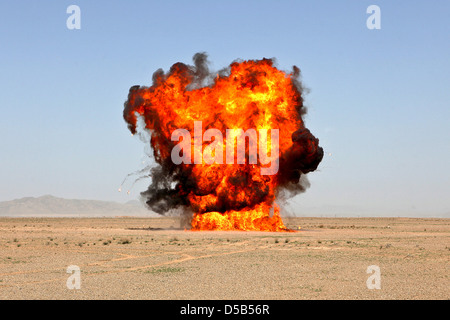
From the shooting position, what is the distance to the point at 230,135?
72875 mm

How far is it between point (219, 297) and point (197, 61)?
5805 cm

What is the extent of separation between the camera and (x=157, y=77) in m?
77.5

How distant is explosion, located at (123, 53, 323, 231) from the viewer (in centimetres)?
7300

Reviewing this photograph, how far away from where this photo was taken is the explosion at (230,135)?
7300cm

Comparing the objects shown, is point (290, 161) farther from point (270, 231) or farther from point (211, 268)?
point (211, 268)
